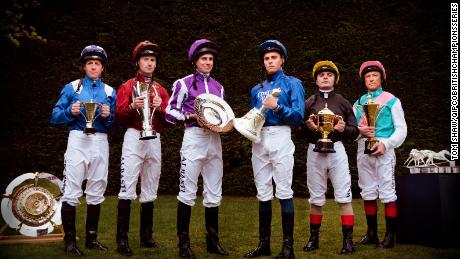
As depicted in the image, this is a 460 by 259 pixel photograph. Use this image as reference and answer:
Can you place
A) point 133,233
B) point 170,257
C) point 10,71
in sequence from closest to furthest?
point 170,257
point 133,233
point 10,71

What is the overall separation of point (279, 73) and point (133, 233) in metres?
2.58

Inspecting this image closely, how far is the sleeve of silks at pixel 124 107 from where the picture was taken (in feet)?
15.3

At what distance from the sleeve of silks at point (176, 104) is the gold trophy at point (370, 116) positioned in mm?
1855

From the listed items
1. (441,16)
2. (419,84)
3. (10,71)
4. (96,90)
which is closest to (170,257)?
(96,90)

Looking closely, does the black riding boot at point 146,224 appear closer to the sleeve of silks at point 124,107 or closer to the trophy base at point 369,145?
the sleeve of silks at point 124,107

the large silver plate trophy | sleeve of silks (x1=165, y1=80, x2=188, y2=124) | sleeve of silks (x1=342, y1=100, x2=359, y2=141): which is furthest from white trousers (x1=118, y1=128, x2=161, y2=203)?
sleeve of silks (x1=342, y1=100, x2=359, y2=141)

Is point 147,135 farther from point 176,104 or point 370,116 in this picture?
point 370,116

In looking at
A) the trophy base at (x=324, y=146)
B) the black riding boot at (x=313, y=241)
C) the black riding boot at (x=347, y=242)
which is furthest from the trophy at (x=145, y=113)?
the black riding boot at (x=347, y=242)

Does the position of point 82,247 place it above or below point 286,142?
below

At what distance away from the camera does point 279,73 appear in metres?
4.68

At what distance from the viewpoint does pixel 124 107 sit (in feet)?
15.3

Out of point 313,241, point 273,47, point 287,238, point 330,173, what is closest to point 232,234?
point 313,241

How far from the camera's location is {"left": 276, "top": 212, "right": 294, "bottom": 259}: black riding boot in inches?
170

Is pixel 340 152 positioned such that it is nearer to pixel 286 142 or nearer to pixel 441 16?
pixel 286 142
